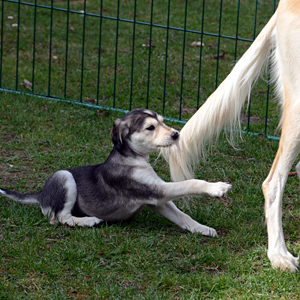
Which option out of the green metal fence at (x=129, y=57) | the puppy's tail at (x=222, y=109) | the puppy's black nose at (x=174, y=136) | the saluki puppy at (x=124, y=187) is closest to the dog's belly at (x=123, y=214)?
the saluki puppy at (x=124, y=187)

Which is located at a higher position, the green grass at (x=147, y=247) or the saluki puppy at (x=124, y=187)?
the saluki puppy at (x=124, y=187)

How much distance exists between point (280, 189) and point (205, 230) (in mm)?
599

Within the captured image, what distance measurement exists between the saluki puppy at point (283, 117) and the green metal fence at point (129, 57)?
65.3 inches

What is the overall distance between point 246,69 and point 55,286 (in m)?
1.84

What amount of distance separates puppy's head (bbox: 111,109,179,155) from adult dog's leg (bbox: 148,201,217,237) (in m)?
0.41

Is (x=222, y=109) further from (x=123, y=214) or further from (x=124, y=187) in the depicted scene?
(x=123, y=214)

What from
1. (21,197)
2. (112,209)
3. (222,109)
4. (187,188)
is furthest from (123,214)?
(222,109)

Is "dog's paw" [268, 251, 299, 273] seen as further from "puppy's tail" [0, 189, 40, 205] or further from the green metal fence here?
the green metal fence

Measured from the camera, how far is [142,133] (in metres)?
3.23

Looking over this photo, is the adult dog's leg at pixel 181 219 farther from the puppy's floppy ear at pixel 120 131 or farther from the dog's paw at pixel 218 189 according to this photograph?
the puppy's floppy ear at pixel 120 131

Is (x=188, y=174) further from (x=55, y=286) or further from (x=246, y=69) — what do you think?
(x=55, y=286)

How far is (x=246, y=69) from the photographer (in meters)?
3.37

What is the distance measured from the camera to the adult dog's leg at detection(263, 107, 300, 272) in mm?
2879

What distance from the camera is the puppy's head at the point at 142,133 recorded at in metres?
3.20
